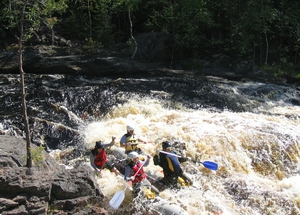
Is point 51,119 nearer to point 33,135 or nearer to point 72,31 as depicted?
point 33,135

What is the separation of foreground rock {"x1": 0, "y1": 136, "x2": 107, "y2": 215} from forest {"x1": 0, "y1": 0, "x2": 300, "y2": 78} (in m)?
13.2

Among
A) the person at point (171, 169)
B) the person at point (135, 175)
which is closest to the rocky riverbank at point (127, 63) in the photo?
the person at point (171, 169)

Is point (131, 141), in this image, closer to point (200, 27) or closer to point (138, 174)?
point (138, 174)

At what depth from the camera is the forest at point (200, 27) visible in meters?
18.9

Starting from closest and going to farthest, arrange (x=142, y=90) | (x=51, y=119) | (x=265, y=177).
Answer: (x=265, y=177)
(x=51, y=119)
(x=142, y=90)

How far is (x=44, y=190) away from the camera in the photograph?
17.3 ft

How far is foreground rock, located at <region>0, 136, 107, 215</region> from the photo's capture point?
508 cm

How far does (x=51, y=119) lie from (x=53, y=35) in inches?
421

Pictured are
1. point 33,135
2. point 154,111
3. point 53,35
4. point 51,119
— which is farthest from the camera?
point 53,35

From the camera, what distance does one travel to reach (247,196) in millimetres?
6723

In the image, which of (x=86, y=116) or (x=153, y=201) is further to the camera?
(x=86, y=116)

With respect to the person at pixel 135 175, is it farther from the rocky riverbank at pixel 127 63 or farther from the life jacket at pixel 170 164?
the rocky riverbank at pixel 127 63

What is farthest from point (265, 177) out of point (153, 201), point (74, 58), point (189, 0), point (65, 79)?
Result: point (189, 0)

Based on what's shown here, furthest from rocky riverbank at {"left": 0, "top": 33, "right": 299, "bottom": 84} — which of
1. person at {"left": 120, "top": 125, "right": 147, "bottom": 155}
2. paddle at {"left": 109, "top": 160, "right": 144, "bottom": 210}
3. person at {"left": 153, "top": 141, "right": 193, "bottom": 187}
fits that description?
paddle at {"left": 109, "top": 160, "right": 144, "bottom": 210}
